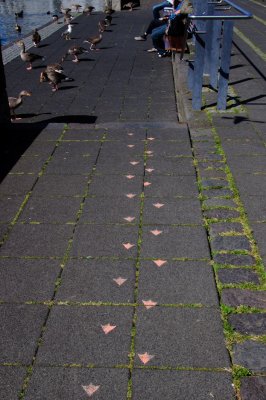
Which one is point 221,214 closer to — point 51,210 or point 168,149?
point 51,210

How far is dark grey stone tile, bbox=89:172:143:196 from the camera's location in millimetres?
5355

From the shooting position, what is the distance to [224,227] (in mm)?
4562

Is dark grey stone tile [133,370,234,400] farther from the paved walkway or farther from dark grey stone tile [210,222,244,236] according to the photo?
dark grey stone tile [210,222,244,236]

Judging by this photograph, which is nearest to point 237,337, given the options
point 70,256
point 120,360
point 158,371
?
point 158,371

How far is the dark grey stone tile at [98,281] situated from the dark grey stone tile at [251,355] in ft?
2.95

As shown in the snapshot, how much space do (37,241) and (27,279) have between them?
A: 0.60m

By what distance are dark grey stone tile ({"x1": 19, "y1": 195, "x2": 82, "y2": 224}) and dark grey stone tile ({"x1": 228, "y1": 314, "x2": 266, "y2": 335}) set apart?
2.05 metres

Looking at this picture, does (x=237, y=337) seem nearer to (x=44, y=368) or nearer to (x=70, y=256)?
(x=44, y=368)

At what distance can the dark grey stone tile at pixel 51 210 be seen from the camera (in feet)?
15.8

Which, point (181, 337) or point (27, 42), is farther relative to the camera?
point (27, 42)

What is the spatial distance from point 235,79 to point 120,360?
26.5 ft

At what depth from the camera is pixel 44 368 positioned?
3.02 metres

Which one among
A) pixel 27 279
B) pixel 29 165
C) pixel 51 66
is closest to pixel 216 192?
pixel 27 279

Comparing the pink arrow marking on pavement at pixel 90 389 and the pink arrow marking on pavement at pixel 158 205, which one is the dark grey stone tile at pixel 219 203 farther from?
the pink arrow marking on pavement at pixel 90 389
